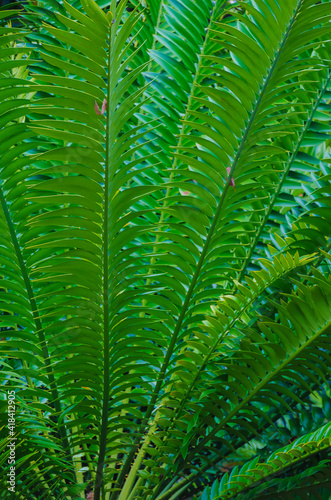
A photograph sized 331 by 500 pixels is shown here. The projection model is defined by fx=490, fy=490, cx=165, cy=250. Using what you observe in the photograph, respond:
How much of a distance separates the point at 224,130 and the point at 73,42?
27 cm

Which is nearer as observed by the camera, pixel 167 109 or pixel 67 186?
pixel 67 186

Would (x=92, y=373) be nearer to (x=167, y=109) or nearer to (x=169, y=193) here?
(x=169, y=193)

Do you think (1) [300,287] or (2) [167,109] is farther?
(2) [167,109]

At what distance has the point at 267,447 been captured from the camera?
985mm

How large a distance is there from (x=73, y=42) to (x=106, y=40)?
0.04 meters

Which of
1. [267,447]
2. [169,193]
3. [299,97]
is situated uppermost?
[299,97]

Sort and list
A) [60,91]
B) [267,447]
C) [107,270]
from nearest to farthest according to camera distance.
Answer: [60,91] < [107,270] < [267,447]

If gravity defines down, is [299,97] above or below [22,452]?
above

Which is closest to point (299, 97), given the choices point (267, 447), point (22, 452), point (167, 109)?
point (167, 109)

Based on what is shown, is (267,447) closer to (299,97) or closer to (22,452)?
(22,452)

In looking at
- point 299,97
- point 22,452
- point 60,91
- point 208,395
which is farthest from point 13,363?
point 299,97

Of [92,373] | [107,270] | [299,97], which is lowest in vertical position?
[92,373]

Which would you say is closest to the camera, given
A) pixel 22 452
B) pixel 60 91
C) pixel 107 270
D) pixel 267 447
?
pixel 60 91

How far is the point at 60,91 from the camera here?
0.55m
